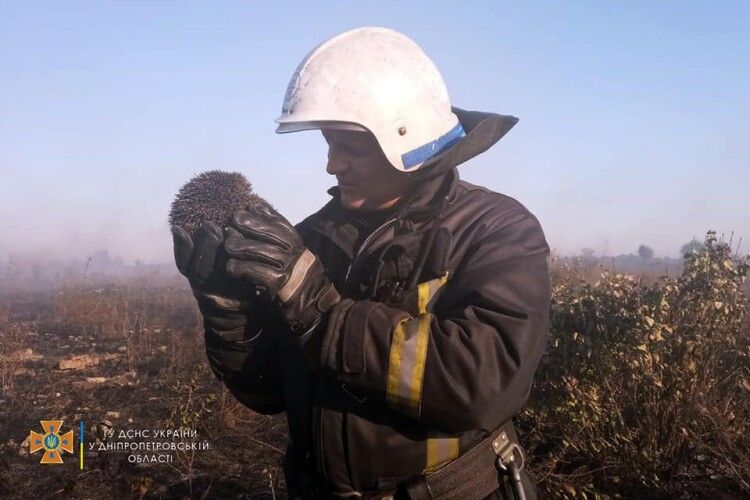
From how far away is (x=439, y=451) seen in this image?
1797 mm

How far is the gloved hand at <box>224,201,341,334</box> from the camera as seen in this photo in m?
1.70

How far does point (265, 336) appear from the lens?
2.21m

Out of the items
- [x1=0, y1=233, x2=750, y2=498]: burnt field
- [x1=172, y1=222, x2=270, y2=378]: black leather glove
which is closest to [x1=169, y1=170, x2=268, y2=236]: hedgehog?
[x1=172, y1=222, x2=270, y2=378]: black leather glove

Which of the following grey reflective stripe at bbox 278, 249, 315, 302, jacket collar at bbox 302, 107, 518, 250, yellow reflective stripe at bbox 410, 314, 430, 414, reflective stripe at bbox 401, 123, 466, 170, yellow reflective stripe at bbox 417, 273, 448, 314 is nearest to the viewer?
yellow reflective stripe at bbox 410, 314, 430, 414

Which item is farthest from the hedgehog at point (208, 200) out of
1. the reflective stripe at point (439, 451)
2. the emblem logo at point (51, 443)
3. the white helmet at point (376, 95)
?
the emblem logo at point (51, 443)

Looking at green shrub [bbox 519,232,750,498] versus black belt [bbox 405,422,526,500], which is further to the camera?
green shrub [bbox 519,232,750,498]

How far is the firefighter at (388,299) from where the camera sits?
1.64 metres

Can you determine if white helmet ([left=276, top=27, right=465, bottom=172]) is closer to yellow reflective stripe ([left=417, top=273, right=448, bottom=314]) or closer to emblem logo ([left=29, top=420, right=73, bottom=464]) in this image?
yellow reflective stripe ([left=417, top=273, right=448, bottom=314])

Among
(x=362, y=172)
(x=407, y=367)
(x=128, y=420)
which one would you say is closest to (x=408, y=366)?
(x=407, y=367)

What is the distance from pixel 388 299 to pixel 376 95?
73cm

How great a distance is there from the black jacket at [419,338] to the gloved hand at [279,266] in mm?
74

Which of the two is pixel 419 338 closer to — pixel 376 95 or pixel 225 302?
pixel 225 302

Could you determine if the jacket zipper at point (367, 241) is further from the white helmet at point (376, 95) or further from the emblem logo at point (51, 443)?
the emblem logo at point (51, 443)

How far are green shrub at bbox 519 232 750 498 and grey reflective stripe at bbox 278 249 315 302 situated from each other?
9.88 ft
